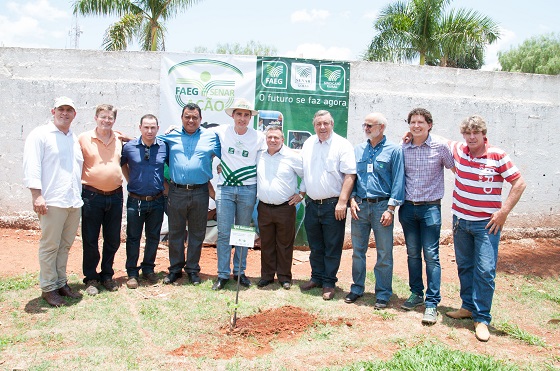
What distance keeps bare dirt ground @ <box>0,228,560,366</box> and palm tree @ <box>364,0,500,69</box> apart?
871 centimetres

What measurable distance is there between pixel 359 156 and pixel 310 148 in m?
0.57

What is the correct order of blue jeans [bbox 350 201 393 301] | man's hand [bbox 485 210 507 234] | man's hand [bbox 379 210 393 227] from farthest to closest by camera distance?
1. blue jeans [bbox 350 201 393 301]
2. man's hand [bbox 379 210 393 227]
3. man's hand [bbox 485 210 507 234]

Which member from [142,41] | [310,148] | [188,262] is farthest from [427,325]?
[142,41]

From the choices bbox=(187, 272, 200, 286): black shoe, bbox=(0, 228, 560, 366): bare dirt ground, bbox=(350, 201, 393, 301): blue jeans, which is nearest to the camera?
bbox=(0, 228, 560, 366): bare dirt ground

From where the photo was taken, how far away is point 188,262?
18.3ft

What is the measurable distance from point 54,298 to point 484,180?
4.38 metres

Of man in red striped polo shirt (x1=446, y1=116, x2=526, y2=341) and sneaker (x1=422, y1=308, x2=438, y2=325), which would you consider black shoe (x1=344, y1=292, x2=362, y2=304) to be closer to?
sneaker (x1=422, y1=308, x2=438, y2=325)

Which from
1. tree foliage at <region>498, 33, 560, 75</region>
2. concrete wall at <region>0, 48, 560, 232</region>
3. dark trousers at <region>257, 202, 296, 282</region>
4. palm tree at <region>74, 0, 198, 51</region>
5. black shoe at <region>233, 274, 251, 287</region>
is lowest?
black shoe at <region>233, 274, 251, 287</region>

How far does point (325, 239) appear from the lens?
527 centimetres

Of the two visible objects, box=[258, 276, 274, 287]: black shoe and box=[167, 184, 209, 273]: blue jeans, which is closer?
box=[167, 184, 209, 273]: blue jeans

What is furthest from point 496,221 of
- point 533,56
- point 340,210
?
point 533,56

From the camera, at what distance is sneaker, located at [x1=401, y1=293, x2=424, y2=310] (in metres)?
4.88

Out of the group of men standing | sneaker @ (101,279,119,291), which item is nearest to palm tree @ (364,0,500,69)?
the group of men standing

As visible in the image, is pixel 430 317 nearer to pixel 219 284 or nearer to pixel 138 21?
pixel 219 284
